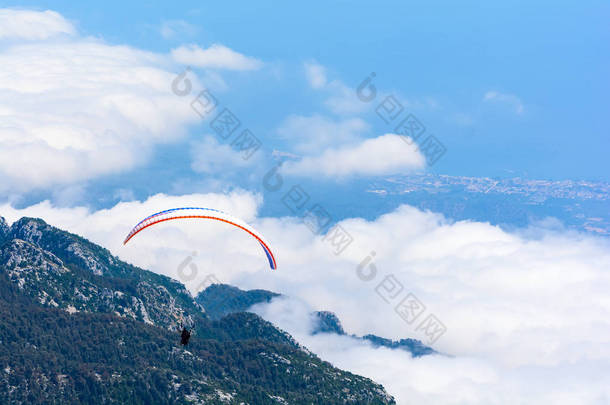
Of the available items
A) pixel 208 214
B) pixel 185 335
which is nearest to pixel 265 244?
Result: pixel 208 214

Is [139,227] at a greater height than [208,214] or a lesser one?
lesser

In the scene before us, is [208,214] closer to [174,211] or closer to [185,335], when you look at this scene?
[174,211]

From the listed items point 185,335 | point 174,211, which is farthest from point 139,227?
point 185,335

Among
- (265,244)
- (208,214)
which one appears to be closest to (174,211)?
(208,214)

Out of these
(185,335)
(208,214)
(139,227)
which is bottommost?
(185,335)

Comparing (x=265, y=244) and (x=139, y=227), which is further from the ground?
(x=265, y=244)

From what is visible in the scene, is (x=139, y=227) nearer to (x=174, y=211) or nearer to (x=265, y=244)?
(x=174, y=211)

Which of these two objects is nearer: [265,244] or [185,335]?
[185,335]

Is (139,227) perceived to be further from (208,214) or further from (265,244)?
(265,244)
